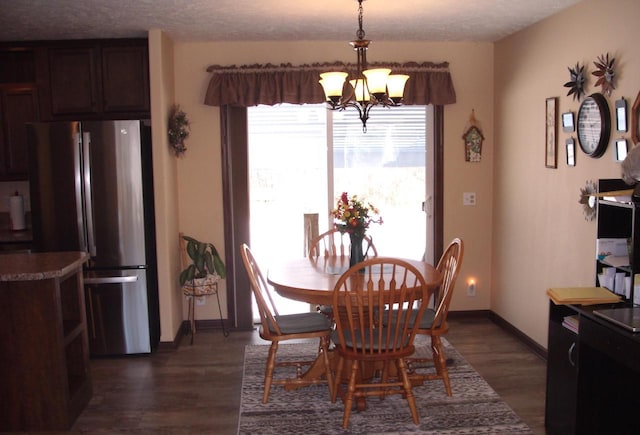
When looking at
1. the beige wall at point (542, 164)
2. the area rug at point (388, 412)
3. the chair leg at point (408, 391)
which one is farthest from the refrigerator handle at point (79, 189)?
the beige wall at point (542, 164)

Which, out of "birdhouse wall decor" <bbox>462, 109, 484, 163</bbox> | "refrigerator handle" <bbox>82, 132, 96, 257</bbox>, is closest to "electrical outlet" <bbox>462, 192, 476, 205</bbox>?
"birdhouse wall decor" <bbox>462, 109, 484, 163</bbox>

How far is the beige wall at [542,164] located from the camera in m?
3.31

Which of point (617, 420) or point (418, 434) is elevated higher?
point (617, 420)

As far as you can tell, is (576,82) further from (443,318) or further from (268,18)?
(268,18)

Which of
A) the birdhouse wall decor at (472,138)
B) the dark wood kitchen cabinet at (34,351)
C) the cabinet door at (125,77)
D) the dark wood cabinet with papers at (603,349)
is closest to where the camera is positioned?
the dark wood cabinet with papers at (603,349)

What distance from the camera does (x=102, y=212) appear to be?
4.22 m

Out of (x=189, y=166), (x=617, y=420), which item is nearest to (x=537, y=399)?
(x=617, y=420)

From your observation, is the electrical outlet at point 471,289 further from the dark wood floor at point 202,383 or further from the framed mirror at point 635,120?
the framed mirror at point 635,120

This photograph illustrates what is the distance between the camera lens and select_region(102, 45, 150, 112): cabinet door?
4457mm

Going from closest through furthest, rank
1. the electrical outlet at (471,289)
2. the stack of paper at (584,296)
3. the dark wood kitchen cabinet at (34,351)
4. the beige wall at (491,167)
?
the stack of paper at (584,296), the dark wood kitchen cabinet at (34,351), the beige wall at (491,167), the electrical outlet at (471,289)

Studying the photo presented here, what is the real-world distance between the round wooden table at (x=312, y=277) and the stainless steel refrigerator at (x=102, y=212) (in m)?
1.17

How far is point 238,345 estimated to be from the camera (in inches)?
180

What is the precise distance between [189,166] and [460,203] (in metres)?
2.35

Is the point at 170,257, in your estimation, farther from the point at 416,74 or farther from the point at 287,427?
the point at 416,74
